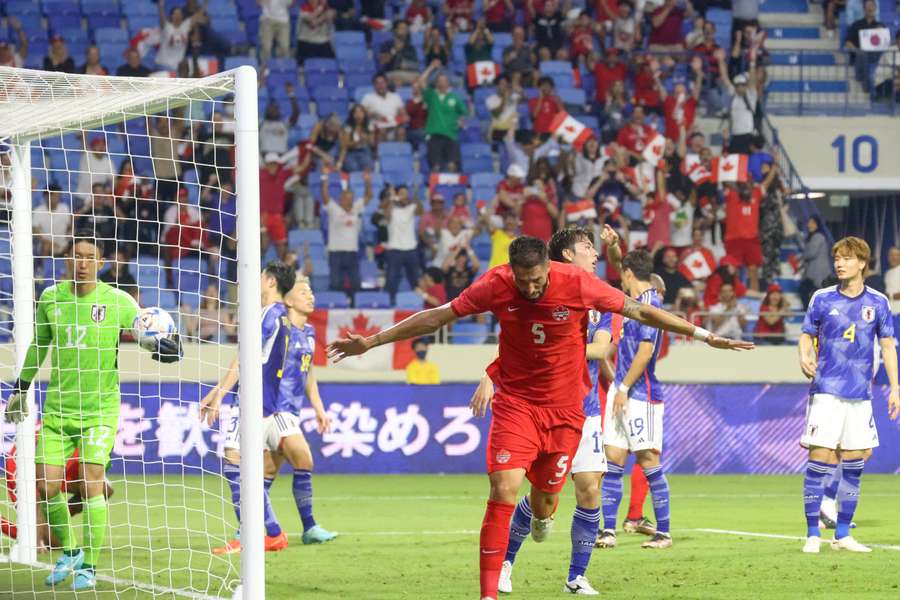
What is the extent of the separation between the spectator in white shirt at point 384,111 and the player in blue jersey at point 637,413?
13271mm

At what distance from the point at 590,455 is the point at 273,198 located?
1400 centimetres

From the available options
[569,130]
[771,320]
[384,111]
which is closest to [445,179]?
[384,111]

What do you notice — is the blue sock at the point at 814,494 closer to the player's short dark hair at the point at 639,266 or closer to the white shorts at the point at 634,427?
the white shorts at the point at 634,427

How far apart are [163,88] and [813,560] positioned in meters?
5.36

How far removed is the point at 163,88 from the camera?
27.0ft

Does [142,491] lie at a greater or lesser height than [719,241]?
lesser

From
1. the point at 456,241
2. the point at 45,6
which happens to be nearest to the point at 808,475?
the point at 456,241

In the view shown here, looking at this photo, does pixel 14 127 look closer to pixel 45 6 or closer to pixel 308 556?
pixel 308 556

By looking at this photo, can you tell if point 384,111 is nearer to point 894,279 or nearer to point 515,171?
point 515,171

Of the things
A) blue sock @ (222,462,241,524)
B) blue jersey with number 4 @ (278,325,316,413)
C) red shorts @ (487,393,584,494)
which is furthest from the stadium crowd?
red shorts @ (487,393,584,494)

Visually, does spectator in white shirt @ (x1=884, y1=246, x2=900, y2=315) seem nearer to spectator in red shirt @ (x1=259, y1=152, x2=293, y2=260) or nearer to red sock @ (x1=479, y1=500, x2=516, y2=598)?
spectator in red shirt @ (x1=259, y1=152, x2=293, y2=260)

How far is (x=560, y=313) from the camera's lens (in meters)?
7.52

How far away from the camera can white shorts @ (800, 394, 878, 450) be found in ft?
34.3

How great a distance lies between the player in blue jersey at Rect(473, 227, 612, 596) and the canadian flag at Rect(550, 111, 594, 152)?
14.6m
